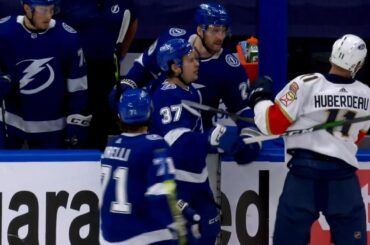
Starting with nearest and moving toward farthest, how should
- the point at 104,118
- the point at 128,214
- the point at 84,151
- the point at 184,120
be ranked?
1. the point at 128,214
2. the point at 184,120
3. the point at 84,151
4. the point at 104,118

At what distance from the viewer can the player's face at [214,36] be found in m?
5.88

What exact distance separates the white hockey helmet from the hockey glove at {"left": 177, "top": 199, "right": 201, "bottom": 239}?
3.07 ft

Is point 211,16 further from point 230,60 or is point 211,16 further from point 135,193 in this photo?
point 135,193

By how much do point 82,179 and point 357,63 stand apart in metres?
1.46

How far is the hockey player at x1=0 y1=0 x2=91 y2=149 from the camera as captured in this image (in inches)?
248

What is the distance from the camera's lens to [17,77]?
6336 mm

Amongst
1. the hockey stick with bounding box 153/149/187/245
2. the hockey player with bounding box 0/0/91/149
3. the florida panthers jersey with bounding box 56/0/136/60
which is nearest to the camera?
the hockey stick with bounding box 153/149/187/245

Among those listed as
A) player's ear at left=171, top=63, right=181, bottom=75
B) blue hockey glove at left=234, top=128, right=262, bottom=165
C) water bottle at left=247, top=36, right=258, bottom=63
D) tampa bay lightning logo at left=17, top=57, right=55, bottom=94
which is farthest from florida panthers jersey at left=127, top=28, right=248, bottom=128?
water bottle at left=247, top=36, right=258, bottom=63

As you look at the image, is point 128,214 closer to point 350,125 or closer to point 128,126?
point 128,126

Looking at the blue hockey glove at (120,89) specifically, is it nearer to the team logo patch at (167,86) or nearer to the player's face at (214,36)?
the player's face at (214,36)

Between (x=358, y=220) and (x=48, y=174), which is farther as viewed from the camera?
(x=48, y=174)

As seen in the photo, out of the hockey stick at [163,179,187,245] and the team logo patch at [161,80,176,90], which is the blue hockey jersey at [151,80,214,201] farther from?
the hockey stick at [163,179,187,245]

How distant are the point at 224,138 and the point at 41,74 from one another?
4.40 feet

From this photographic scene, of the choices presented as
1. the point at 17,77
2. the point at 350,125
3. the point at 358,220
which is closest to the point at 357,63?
the point at 350,125
